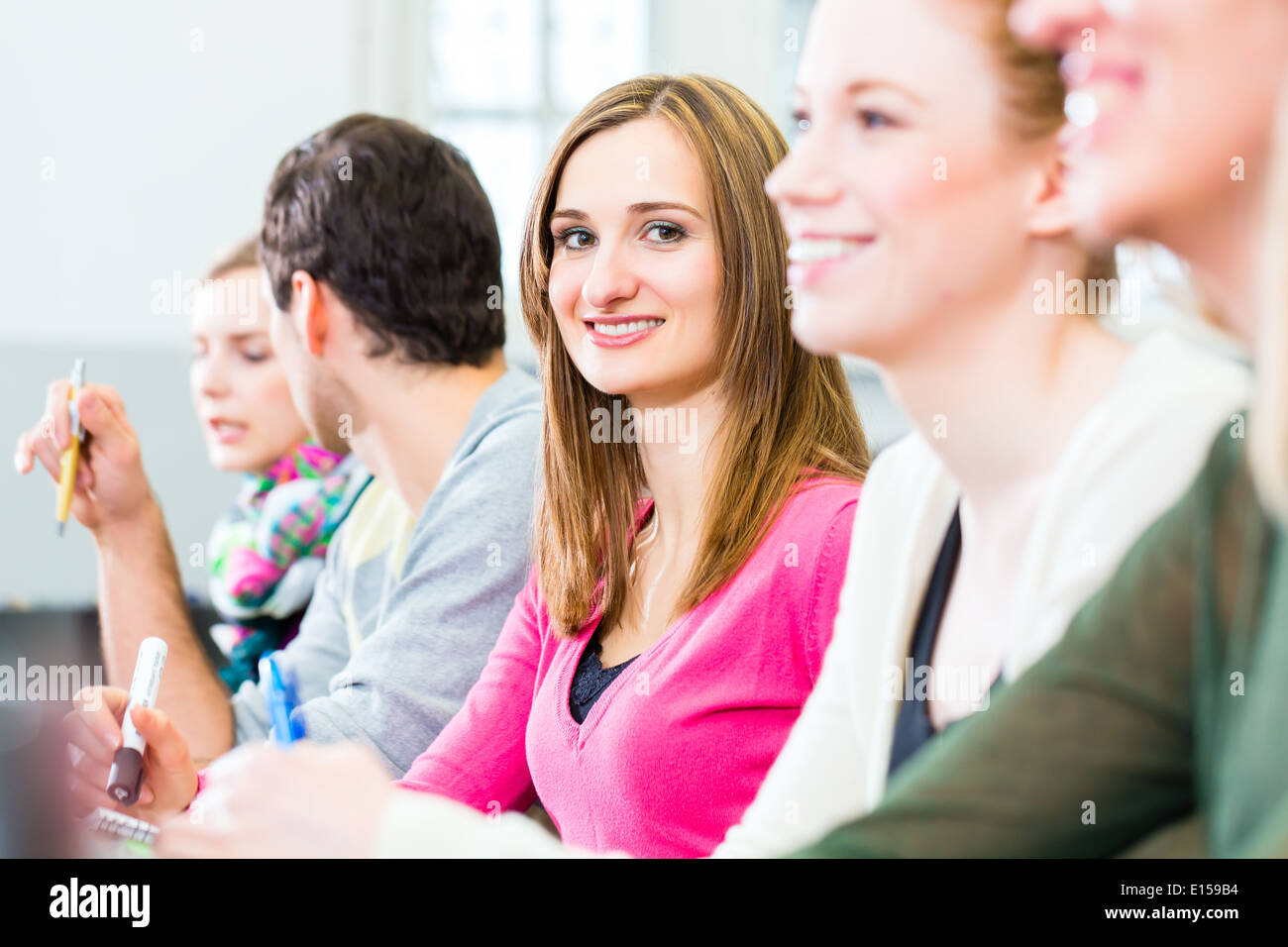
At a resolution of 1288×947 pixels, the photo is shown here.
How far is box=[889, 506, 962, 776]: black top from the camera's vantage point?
679 mm

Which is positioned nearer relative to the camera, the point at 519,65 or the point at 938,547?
the point at 938,547

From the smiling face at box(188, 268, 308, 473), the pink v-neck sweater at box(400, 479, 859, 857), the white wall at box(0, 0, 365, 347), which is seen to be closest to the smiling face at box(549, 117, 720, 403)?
the pink v-neck sweater at box(400, 479, 859, 857)

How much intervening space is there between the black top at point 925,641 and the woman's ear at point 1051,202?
161 mm

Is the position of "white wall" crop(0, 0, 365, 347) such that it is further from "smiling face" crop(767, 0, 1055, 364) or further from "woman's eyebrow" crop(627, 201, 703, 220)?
"smiling face" crop(767, 0, 1055, 364)

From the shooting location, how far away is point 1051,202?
629 mm

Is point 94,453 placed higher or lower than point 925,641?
higher

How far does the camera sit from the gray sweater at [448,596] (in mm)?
1173

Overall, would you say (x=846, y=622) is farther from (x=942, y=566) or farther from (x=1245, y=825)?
(x=1245, y=825)

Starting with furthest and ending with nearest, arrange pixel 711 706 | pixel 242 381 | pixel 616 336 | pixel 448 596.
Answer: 1. pixel 242 381
2. pixel 448 596
3. pixel 616 336
4. pixel 711 706

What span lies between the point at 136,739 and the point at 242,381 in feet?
2.91

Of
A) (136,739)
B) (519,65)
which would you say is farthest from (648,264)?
(519,65)

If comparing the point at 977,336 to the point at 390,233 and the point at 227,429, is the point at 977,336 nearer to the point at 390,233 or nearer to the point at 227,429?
the point at 390,233
